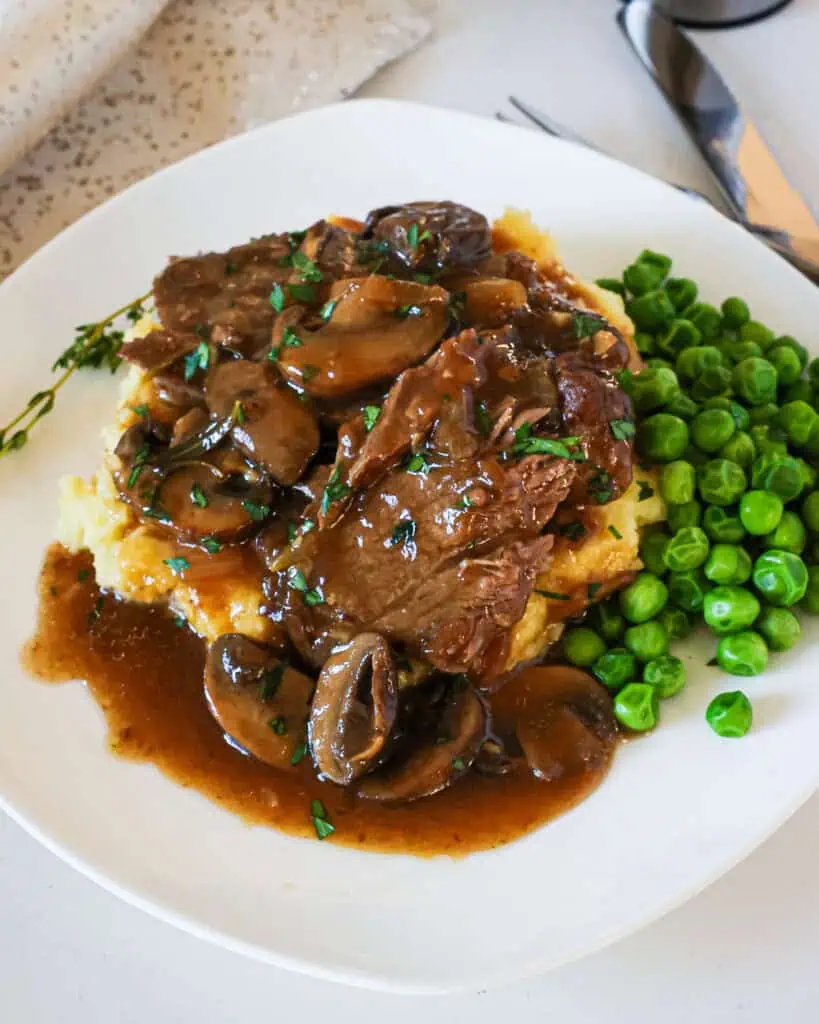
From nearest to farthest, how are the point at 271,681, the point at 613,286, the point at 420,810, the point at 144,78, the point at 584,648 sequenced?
the point at 420,810 < the point at 271,681 < the point at 584,648 < the point at 613,286 < the point at 144,78

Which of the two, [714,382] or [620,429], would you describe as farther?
[714,382]

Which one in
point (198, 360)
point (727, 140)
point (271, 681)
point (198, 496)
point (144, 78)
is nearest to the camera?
point (271, 681)

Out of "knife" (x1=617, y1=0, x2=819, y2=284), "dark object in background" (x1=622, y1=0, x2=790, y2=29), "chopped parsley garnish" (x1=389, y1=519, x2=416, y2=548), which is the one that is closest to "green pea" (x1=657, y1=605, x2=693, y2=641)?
"chopped parsley garnish" (x1=389, y1=519, x2=416, y2=548)

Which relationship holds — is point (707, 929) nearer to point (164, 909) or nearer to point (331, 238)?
point (164, 909)

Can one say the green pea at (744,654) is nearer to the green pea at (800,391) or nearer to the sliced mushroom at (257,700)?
the green pea at (800,391)

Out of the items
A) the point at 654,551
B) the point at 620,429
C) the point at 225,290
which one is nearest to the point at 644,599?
the point at 654,551

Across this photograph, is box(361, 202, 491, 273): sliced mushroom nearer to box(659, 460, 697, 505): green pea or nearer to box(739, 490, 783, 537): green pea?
box(659, 460, 697, 505): green pea

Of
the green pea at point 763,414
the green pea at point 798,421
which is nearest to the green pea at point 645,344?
the green pea at point 763,414

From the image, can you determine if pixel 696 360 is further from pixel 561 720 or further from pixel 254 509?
pixel 254 509
